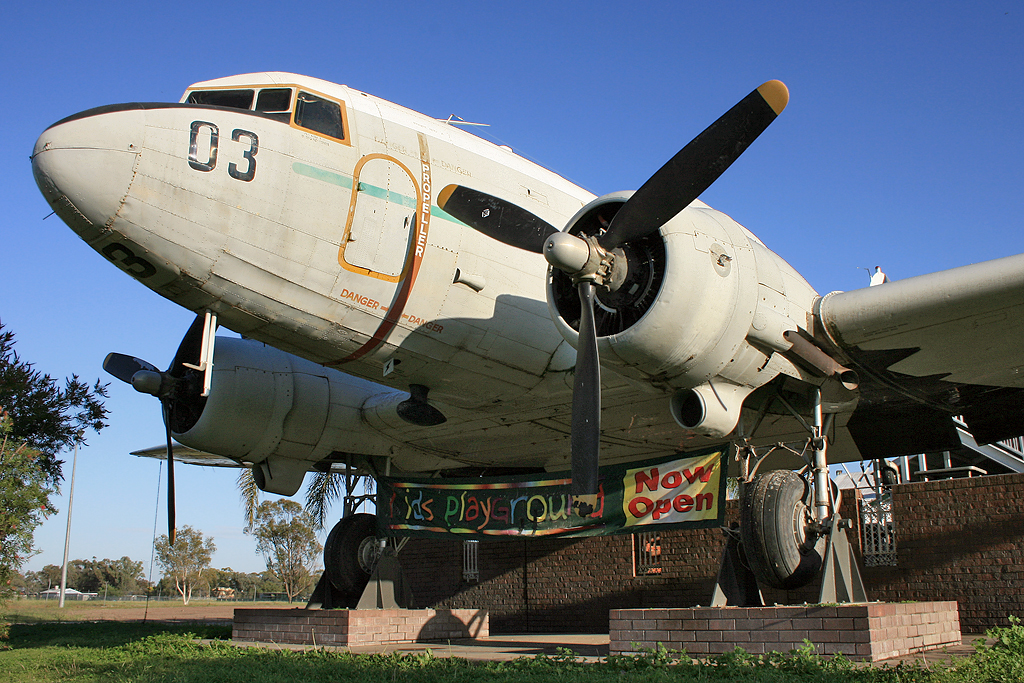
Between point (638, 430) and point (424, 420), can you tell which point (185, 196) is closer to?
point (424, 420)

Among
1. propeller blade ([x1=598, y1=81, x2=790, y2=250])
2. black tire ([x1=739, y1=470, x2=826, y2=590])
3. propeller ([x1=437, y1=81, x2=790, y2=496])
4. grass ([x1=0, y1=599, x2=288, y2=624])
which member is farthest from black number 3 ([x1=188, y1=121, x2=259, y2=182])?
grass ([x1=0, y1=599, x2=288, y2=624])

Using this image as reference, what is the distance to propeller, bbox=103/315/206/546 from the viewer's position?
38.0 feet

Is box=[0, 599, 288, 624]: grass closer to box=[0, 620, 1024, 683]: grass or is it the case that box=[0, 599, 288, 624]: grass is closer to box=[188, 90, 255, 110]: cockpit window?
box=[0, 620, 1024, 683]: grass

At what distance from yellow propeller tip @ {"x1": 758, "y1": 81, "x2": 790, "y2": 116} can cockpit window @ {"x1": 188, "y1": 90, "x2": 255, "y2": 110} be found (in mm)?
5536

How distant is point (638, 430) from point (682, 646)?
4.08 m

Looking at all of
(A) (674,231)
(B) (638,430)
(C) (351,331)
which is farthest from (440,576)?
(A) (674,231)

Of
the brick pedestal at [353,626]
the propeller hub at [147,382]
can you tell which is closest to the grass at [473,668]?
the brick pedestal at [353,626]

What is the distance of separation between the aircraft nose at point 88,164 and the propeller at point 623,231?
14.0 feet

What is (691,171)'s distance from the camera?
8328 mm

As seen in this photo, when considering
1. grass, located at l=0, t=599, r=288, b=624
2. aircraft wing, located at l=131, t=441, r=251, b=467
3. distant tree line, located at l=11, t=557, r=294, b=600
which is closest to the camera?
aircraft wing, located at l=131, t=441, r=251, b=467

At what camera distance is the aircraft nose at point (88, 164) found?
770 cm

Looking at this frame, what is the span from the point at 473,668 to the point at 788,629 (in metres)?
3.12

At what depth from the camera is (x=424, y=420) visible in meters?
10.6

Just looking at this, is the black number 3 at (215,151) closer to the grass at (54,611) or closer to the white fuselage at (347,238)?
the white fuselage at (347,238)
